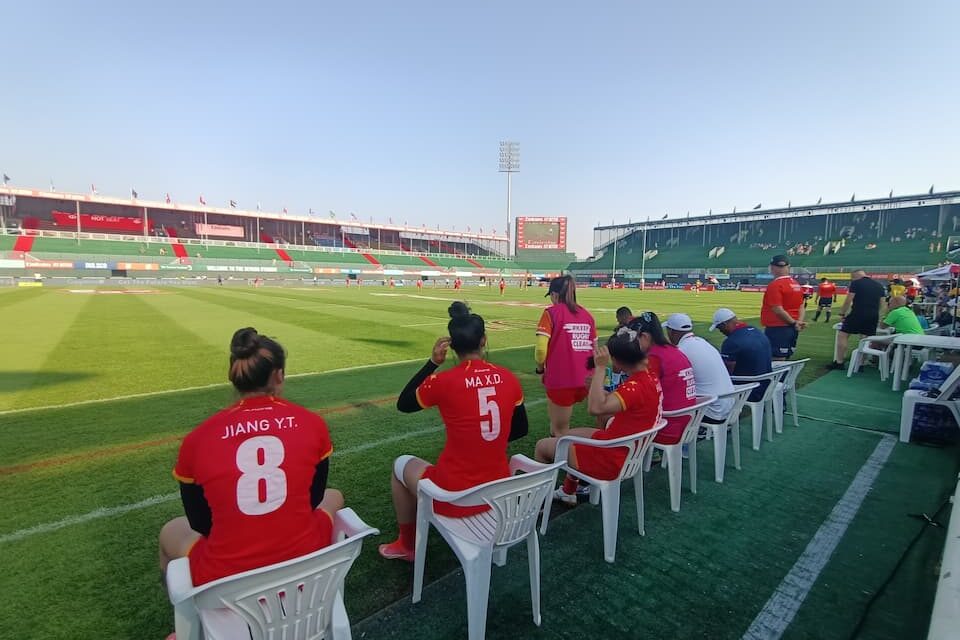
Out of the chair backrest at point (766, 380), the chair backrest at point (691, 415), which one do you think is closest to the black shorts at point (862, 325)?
the chair backrest at point (766, 380)

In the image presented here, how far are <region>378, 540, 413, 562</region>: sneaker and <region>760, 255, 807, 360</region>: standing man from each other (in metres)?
5.77

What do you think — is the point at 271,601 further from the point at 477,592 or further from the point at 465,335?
the point at 465,335

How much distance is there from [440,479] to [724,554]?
6.82ft

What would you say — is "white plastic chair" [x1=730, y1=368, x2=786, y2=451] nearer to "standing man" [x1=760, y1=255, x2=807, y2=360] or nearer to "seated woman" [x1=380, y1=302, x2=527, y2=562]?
"standing man" [x1=760, y1=255, x2=807, y2=360]

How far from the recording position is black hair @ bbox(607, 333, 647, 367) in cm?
317

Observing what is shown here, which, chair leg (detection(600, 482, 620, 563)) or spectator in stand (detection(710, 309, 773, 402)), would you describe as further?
spectator in stand (detection(710, 309, 773, 402))

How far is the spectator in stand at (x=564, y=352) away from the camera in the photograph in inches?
165

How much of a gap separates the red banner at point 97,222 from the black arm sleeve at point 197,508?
74671 mm

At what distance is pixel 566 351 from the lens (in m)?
4.19

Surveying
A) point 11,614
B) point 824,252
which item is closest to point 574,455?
point 11,614

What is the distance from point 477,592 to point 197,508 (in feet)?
4.14

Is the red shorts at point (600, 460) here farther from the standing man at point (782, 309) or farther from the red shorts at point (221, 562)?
the standing man at point (782, 309)

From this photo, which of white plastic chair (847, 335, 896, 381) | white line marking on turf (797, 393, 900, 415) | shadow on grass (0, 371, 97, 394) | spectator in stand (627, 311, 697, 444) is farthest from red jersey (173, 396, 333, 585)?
white plastic chair (847, 335, 896, 381)

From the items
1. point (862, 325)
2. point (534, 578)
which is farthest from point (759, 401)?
point (862, 325)
